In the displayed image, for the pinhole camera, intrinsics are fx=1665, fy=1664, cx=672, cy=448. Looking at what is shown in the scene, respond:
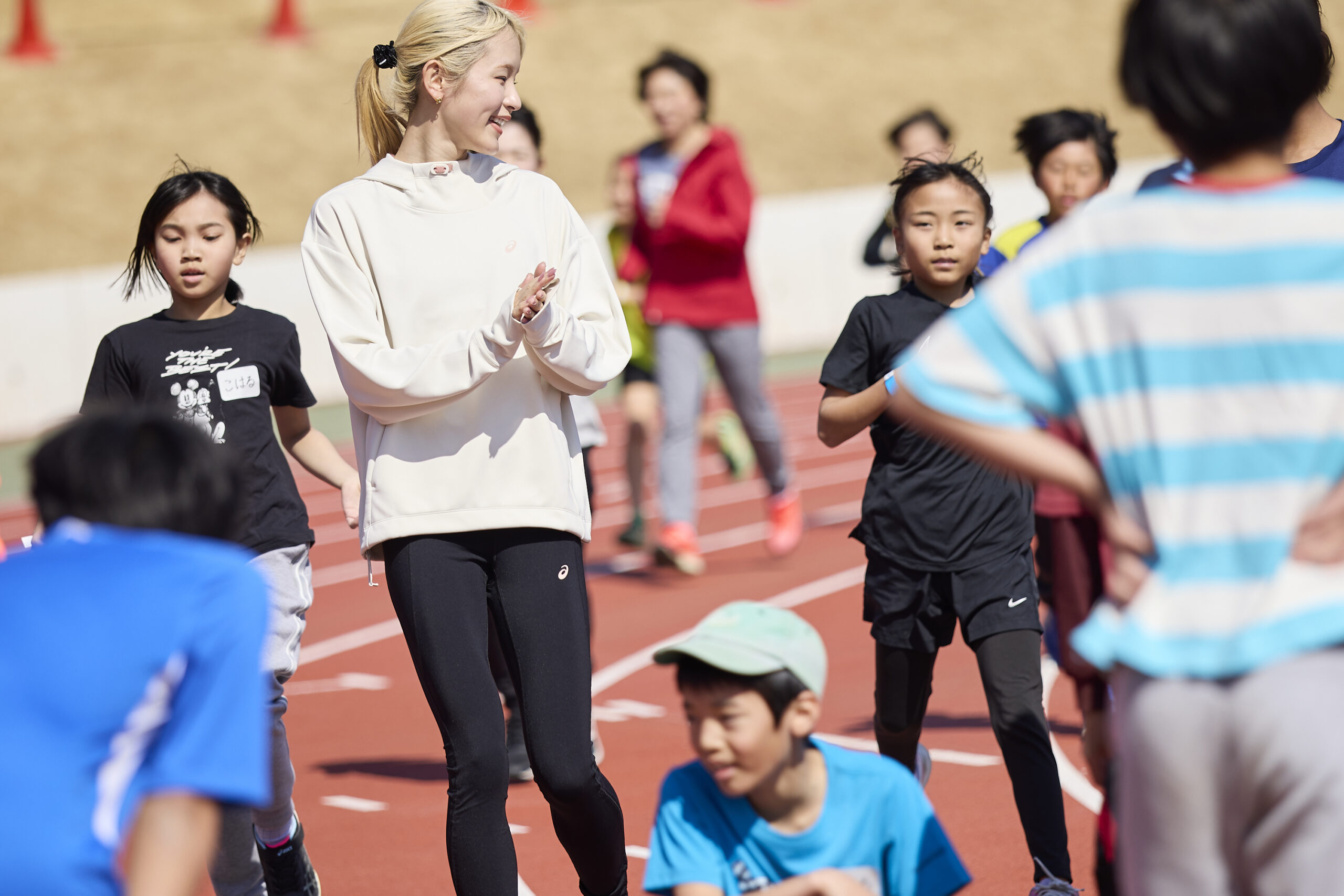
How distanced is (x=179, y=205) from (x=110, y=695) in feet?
8.74

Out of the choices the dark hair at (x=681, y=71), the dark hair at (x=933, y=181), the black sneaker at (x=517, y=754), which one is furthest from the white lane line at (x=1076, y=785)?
the dark hair at (x=681, y=71)

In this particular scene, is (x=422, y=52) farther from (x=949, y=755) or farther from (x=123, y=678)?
(x=949, y=755)

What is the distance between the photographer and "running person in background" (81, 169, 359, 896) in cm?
429

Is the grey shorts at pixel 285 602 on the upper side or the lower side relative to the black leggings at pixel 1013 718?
upper

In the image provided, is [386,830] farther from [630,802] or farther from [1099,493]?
[1099,493]

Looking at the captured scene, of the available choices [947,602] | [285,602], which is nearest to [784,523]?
[947,602]

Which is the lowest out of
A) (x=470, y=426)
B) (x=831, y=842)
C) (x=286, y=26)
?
(x=831, y=842)

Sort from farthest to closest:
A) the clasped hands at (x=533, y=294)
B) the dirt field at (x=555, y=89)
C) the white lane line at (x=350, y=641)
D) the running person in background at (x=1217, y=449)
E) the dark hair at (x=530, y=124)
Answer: the dirt field at (x=555, y=89) < the white lane line at (x=350, y=641) < the dark hair at (x=530, y=124) < the clasped hands at (x=533, y=294) < the running person in background at (x=1217, y=449)

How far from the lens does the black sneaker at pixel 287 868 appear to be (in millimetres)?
4395

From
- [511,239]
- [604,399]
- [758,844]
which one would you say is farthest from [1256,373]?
[604,399]

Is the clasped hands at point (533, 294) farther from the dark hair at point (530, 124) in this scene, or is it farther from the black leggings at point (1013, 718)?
the dark hair at point (530, 124)

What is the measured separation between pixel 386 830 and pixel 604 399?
11.9 meters

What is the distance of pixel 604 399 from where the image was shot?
1725 centimetres

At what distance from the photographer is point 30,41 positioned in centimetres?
3094
